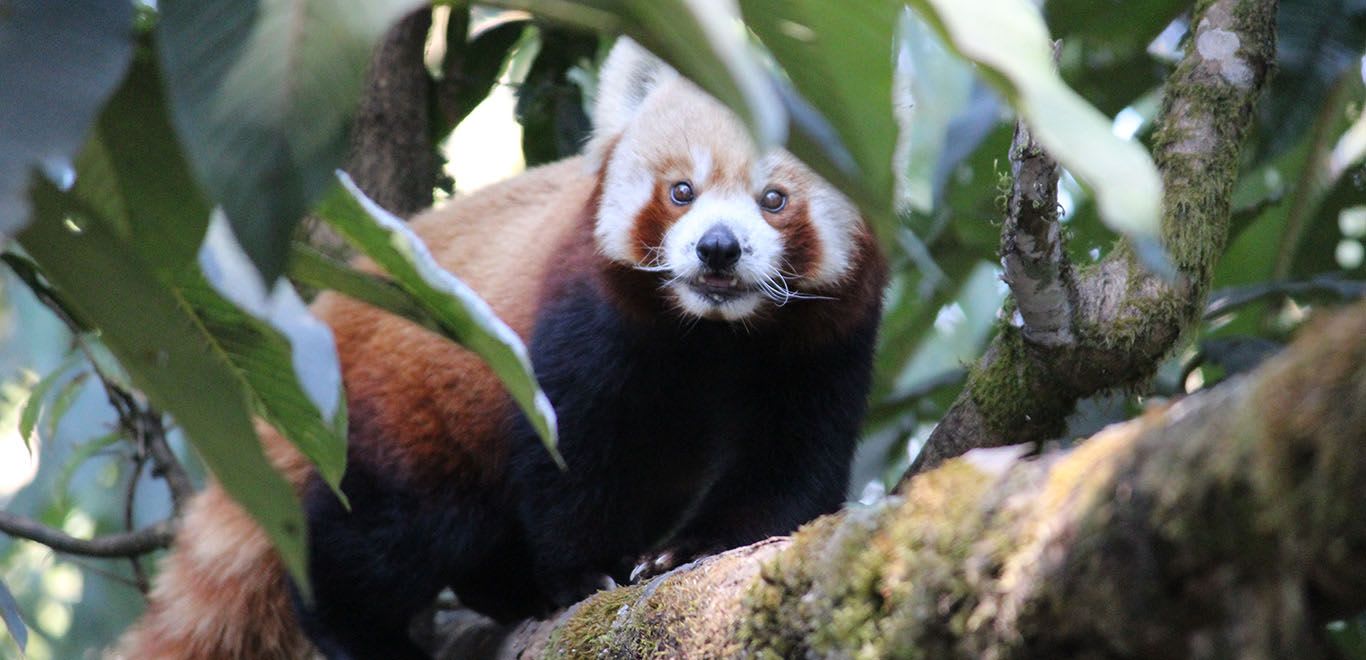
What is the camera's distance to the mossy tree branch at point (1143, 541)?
1.06m

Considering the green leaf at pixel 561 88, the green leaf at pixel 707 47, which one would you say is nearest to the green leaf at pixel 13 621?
the green leaf at pixel 707 47

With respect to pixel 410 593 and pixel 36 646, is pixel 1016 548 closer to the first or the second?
pixel 410 593

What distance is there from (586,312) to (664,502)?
2.25 feet

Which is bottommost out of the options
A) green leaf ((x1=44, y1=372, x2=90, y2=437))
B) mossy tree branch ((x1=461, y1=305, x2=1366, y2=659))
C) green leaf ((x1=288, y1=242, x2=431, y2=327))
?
green leaf ((x1=44, y1=372, x2=90, y2=437))

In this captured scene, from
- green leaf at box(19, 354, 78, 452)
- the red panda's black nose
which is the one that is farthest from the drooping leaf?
the red panda's black nose

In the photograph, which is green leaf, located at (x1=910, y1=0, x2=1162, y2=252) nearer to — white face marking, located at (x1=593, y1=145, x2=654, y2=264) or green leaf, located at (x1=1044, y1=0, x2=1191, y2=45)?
white face marking, located at (x1=593, y1=145, x2=654, y2=264)

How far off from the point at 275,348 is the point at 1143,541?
0.96 m

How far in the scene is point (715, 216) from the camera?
3580 mm

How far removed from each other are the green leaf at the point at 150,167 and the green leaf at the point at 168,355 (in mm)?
34

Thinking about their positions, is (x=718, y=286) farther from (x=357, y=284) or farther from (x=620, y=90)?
(x=357, y=284)

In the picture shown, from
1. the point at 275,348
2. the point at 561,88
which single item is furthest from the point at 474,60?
the point at 275,348

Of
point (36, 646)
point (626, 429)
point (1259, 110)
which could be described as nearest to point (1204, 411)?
point (626, 429)

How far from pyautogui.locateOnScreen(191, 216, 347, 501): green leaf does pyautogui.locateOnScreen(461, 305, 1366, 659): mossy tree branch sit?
67 centimetres

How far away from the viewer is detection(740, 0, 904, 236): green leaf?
1096mm
